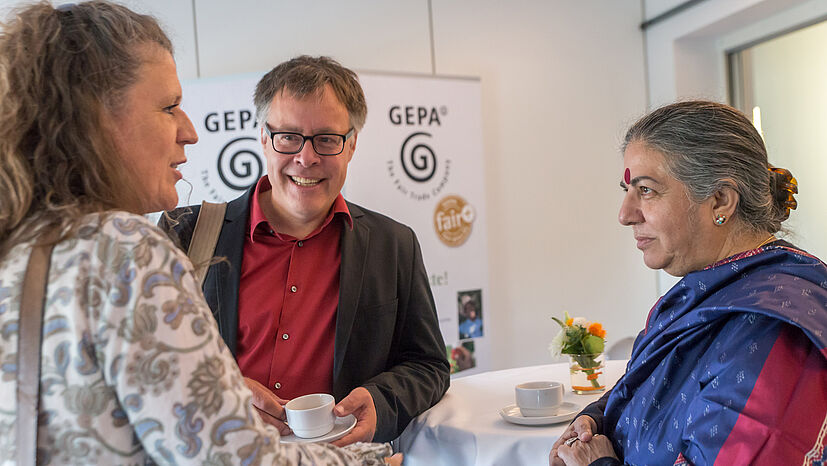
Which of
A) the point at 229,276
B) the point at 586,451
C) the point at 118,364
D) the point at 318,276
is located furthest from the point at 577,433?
the point at 118,364

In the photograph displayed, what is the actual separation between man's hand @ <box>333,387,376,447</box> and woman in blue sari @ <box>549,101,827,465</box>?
45 centimetres

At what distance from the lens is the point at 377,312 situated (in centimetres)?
204

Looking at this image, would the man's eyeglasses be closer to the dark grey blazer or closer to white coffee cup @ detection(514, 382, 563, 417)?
the dark grey blazer

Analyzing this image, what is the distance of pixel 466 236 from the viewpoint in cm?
432

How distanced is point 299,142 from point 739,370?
1.31 m

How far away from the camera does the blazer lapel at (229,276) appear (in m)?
1.96

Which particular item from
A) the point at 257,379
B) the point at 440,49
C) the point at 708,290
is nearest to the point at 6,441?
the point at 257,379

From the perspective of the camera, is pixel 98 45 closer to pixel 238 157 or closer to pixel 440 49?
pixel 238 157

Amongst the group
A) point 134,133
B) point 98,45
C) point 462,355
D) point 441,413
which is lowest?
point 462,355

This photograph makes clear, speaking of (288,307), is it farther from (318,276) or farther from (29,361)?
(29,361)

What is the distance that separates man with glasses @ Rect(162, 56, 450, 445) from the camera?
196 cm

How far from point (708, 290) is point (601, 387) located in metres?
0.77

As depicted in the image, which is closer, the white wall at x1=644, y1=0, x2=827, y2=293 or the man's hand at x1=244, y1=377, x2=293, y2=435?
the man's hand at x1=244, y1=377, x2=293, y2=435

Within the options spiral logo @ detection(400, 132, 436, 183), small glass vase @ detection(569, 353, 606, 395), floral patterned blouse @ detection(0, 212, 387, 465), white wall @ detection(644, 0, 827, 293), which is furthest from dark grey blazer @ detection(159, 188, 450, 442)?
white wall @ detection(644, 0, 827, 293)
